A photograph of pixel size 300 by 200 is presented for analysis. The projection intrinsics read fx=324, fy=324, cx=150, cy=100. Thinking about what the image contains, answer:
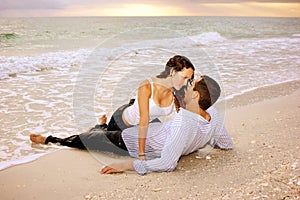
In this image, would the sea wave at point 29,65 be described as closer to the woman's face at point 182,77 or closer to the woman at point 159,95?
the woman at point 159,95

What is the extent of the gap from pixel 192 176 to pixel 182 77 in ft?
3.51

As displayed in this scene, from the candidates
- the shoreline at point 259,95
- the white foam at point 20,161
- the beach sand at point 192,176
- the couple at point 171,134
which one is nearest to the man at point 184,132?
the couple at point 171,134

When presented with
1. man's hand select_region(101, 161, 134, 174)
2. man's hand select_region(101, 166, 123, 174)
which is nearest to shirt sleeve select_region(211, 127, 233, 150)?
man's hand select_region(101, 161, 134, 174)

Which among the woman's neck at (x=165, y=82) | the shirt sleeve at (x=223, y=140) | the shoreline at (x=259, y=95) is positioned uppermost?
the woman's neck at (x=165, y=82)

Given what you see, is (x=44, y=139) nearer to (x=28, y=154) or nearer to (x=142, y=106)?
(x=28, y=154)

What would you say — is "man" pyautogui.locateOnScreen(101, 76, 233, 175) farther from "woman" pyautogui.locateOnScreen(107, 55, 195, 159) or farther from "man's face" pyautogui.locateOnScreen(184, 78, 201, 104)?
"woman" pyautogui.locateOnScreen(107, 55, 195, 159)

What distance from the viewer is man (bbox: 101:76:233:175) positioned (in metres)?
3.34

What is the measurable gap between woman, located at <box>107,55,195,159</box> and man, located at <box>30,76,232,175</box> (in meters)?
0.14

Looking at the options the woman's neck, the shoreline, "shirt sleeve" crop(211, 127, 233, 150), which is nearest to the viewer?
the woman's neck

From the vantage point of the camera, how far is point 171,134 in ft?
11.1

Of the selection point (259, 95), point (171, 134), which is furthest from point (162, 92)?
point (259, 95)

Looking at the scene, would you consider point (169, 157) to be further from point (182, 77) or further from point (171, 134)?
point (182, 77)

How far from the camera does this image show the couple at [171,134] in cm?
335

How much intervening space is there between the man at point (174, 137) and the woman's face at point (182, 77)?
142 millimetres
